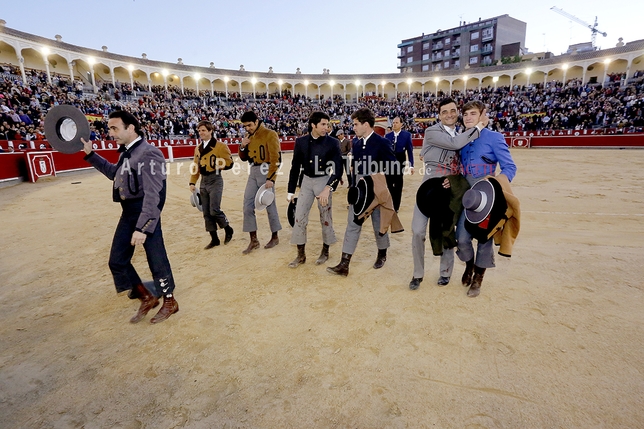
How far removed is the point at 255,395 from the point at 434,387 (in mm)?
1131

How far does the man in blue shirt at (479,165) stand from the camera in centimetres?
301

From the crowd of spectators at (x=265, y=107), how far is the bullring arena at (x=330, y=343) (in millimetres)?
16165

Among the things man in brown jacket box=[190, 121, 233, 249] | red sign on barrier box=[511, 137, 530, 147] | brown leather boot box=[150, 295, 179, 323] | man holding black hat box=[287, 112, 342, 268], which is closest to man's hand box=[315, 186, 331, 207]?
man holding black hat box=[287, 112, 342, 268]

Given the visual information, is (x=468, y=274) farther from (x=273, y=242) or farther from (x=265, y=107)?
(x=265, y=107)

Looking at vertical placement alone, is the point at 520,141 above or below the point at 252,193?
above

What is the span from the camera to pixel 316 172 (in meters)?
4.03

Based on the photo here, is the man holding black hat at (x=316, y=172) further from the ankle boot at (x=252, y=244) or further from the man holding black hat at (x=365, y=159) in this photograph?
the ankle boot at (x=252, y=244)

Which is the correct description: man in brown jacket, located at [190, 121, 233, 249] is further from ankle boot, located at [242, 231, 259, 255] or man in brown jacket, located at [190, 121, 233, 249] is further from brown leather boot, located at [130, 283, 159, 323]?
brown leather boot, located at [130, 283, 159, 323]

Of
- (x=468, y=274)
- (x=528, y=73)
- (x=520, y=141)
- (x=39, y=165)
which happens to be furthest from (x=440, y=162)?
(x=528, y=73)

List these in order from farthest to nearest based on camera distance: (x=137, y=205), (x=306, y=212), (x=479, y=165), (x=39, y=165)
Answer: (x=39, y=165), (x=306, y=212), (x=479, y=165), (x=137, y=205)

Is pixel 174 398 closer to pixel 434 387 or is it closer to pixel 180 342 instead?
pixel 180 342

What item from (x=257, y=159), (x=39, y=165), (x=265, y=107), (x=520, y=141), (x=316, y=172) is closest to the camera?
(x=316, y=172)

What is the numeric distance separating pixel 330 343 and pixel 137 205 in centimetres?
200

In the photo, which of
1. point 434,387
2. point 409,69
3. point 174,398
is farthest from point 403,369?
point 409,69
